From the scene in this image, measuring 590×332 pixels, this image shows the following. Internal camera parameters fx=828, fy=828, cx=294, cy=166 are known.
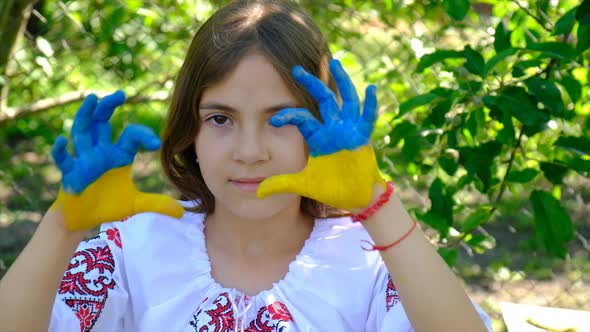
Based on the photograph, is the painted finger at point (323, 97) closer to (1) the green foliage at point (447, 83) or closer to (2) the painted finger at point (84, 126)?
(2) the painted finger at point (84, 126)

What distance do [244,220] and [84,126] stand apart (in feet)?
1.81

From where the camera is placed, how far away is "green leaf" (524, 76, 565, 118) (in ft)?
5.86

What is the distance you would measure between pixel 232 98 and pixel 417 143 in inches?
24.6

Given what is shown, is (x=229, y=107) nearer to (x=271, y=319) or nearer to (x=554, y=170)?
(x=271, y=319)

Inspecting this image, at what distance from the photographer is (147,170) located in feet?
14.4

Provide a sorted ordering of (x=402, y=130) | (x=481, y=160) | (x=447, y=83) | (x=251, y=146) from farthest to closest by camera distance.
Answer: (x=447, y=83) → (x=402, y=130) → (x=481, y=160) → (x=251, y=146)

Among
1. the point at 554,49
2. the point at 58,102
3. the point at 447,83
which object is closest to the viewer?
the point at 554,49

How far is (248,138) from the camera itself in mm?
1500

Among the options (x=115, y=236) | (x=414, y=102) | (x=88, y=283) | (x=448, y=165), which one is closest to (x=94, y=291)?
(x=88, y=283)

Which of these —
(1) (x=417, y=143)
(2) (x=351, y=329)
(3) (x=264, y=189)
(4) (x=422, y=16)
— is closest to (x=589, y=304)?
(4) (x=422, y=16)

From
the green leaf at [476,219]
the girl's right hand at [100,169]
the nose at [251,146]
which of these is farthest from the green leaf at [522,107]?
the girl's right hand at [100,169]

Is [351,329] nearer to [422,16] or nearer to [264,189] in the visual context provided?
[264,189]

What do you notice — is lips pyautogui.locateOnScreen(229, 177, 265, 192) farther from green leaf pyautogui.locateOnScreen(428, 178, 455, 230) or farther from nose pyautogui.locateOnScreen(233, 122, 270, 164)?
green leaf pyautogui.locateOnScreen(428, 178, 455, 230)

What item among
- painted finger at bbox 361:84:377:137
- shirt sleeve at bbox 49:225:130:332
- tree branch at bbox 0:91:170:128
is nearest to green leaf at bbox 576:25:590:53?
painted finger at bbox 361:84:377:137
